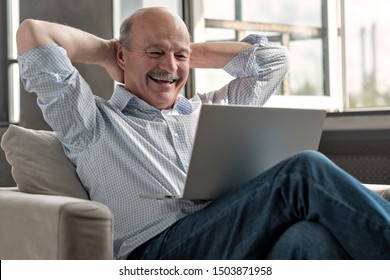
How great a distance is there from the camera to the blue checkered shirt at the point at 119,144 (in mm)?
1867

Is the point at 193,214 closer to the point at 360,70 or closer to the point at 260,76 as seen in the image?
the point at 260,76

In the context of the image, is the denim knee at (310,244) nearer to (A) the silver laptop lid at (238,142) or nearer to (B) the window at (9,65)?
(A) the silver laptop lid at (238,142)

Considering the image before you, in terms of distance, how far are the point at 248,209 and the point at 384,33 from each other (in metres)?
2.00

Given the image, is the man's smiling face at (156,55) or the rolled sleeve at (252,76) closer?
the man's smiling face at (156,55)

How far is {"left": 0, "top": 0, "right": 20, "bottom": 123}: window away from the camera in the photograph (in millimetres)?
3568

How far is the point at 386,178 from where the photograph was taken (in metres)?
3.06

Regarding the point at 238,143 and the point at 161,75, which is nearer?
the point at 238,143

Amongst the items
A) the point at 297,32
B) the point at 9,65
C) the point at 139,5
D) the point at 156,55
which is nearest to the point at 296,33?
the point at 297,32

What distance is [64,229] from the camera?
148cm

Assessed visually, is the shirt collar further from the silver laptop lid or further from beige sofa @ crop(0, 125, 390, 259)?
the silver laptop lid

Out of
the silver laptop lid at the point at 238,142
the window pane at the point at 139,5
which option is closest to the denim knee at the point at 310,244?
the silver laptop lid at the point at 238,142

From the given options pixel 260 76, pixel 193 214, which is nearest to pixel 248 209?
pixel 193 214

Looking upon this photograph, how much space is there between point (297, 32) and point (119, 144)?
72.9 inches

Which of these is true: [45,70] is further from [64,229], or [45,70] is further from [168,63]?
[64,229]
